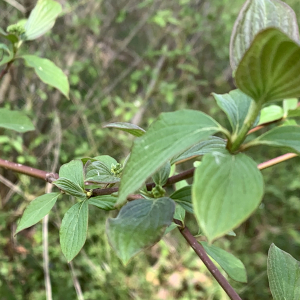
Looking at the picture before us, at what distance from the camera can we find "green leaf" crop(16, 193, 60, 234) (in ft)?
0.96

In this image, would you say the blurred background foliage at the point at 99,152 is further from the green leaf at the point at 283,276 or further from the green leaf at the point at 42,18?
the green leaf at the point at 283,276

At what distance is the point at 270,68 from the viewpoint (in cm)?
17

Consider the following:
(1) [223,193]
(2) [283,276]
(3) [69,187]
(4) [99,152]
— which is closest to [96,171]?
(3) [69,187]

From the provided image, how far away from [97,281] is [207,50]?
1882 millimetres

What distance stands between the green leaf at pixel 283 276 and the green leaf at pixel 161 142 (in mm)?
226

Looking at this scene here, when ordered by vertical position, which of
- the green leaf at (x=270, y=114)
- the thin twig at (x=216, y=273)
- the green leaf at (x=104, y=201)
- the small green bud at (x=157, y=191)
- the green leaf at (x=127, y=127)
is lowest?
the thin twig at (x=216, y=273)

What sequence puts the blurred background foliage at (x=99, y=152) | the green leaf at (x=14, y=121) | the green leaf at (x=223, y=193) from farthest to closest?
the blurred background foliage at (x=99, y=152)
the green leaf at (x=14, y=121)
the green leaf at (x=223, y=193)

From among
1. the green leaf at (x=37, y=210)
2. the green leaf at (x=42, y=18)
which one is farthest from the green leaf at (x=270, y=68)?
the green leaf at (x=42, y=18)

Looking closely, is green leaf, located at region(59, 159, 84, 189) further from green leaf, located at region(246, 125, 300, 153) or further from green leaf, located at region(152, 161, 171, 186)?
green leaf, located at region(246, 125, 300, 153)

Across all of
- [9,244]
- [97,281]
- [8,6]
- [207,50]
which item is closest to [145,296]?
[97,281]

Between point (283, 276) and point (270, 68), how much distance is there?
0.27 m

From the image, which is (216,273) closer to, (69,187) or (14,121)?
(69,187)

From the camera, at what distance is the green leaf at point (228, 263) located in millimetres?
318

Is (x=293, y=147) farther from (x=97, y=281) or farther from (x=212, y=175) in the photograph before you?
(x=97, y=281)
